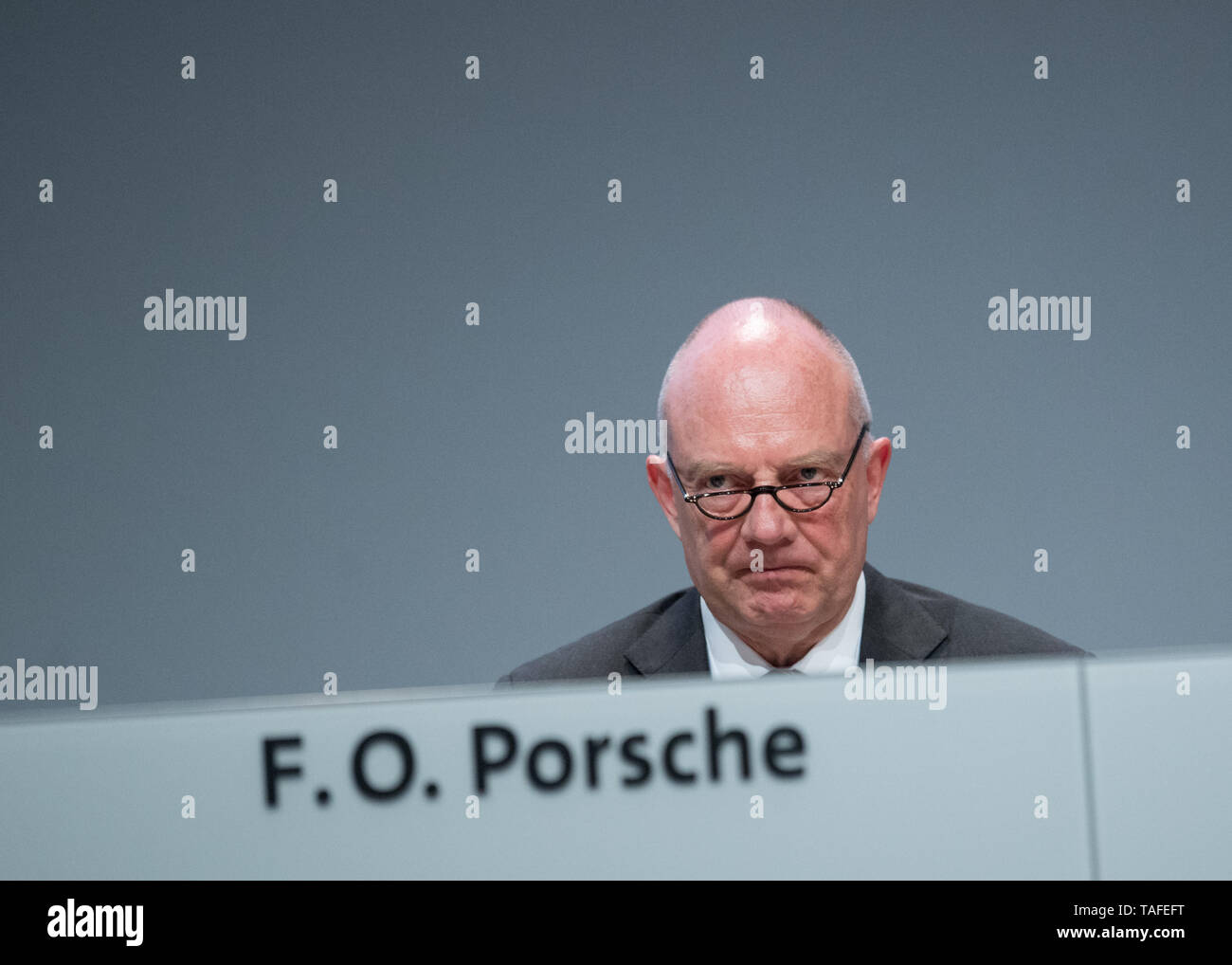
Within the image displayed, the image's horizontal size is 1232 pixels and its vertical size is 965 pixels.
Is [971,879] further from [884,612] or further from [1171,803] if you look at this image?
[884,612]

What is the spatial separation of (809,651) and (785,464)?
1.05ft

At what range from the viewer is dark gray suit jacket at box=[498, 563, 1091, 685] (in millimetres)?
2002

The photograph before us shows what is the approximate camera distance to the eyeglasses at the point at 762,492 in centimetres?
193

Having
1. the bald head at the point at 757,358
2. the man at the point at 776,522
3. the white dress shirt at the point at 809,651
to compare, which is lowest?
the white dress shirt at the point at 809,651

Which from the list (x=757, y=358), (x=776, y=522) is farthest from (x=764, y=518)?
(x=757, y=358)

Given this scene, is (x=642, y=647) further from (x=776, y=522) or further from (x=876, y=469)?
(x=876, y=469)

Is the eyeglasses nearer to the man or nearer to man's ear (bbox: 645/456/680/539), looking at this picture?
the man

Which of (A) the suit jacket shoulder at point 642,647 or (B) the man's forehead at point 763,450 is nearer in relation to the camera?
(B) the man's forehead at point 763,450

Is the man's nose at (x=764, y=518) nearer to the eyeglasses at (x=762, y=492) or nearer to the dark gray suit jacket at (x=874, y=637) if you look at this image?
the eyeglasses at (x=762, y=492)

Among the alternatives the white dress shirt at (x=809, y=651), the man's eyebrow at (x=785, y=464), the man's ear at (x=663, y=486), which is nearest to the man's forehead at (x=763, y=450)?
the man's eyebrow at (x=785, y=464)

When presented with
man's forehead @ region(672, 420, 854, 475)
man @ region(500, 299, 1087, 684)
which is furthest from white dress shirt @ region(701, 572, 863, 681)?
man's forehead @ region(672, 420, 854, 475)

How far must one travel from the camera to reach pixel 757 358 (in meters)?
1.99

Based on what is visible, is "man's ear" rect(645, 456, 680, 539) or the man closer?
the man
